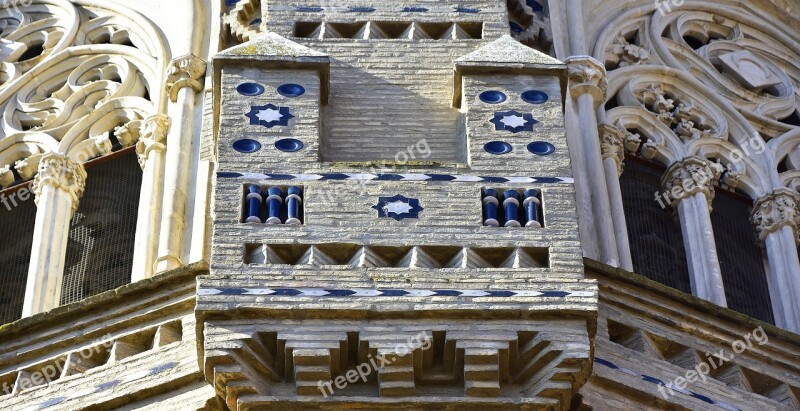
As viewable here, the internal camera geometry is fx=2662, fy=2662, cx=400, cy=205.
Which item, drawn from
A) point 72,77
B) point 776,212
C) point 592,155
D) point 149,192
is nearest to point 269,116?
point 149,192

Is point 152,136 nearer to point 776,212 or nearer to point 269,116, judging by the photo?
point 269,116

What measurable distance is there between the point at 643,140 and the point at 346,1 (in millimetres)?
3621

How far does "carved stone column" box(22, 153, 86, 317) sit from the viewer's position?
20.6 meters

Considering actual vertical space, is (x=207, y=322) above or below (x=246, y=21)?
below

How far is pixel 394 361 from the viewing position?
1689cm

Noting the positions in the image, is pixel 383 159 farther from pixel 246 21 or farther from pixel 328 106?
pixel 246 21

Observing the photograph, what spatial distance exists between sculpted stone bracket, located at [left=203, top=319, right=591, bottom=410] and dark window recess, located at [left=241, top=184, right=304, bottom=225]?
3.43 feet

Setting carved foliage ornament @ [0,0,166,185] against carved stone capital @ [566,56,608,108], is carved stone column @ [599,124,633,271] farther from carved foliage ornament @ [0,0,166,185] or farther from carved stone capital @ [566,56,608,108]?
carved foliage ornament @ [0,0,166,185]

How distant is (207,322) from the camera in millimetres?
16984

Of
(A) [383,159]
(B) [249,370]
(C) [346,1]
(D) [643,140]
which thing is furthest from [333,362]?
(D) [643,140]

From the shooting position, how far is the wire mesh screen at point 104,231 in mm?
21078

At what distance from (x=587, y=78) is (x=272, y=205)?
15.8 feet
